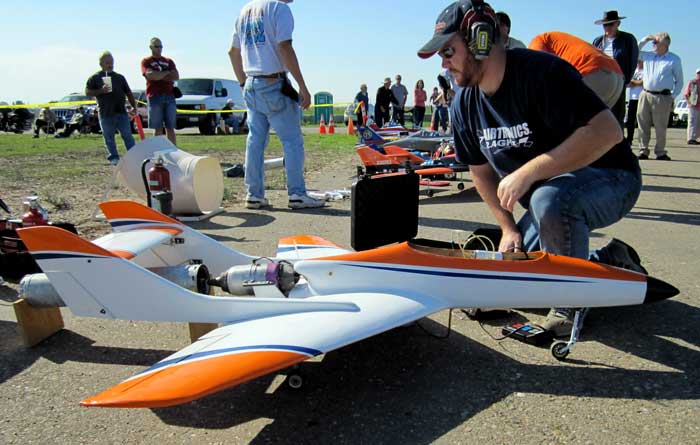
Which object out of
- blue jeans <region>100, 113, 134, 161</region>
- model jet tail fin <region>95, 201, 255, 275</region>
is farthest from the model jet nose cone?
blue jeans <region>100, 113, 134, 161</region>

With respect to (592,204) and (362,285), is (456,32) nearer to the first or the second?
(592,204)

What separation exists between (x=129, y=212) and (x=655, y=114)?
37.3ft

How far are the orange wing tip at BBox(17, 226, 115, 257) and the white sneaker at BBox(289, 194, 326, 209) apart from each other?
157 inches

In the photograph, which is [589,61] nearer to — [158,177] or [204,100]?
[158,177]

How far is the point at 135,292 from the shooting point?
9.03 feet

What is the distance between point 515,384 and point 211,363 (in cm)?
152

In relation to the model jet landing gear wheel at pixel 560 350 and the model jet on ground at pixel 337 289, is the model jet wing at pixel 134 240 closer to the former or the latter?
the model jet on ground at pixel 337 289

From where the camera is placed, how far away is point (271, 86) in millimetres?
6230

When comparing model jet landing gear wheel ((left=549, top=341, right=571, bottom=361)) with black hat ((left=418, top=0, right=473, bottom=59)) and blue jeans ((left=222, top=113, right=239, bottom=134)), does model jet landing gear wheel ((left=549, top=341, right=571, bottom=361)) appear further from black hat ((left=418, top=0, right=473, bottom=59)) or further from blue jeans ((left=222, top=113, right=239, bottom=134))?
blue jeans ((left=222, top=113, right=239, bottom=134))

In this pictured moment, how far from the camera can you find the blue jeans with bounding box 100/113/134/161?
30.7 feet

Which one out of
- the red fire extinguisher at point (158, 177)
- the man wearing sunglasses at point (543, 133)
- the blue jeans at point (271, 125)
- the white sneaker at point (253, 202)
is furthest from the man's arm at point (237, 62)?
the man wearing sunglasses at point (543, 133)

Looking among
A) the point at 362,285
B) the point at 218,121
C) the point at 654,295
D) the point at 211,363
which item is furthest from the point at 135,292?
the point at 218,121

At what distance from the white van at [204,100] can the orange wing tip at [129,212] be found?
20.8 m

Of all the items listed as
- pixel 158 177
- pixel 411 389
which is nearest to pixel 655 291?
pixel 411 389
